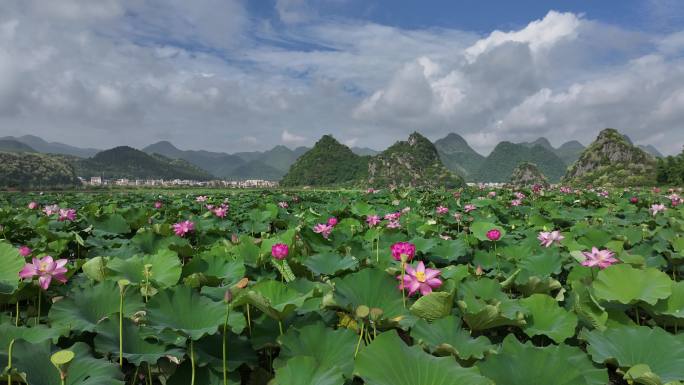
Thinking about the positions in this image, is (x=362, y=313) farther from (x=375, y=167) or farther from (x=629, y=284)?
(x=375, y=167)

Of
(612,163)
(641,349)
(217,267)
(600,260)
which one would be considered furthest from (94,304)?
(612,163)

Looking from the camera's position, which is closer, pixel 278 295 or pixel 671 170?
pixel 278 295

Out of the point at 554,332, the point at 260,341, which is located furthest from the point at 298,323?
the point at 554,332

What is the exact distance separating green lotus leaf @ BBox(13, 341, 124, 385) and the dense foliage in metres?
53.0

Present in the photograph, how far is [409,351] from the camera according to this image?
3.58ft

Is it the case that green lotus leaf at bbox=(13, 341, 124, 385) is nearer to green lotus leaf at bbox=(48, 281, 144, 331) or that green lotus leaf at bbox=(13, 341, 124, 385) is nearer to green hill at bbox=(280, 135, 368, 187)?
green lotus leaf at bbox=(48, 281, 144, 331)

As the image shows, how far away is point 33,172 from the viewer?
101188 millimetres

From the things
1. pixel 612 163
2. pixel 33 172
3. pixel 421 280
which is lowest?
pixel 33 172

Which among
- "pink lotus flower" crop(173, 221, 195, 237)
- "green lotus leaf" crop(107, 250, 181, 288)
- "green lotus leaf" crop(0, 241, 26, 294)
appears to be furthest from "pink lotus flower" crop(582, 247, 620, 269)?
"pink lotus flower" crop(173, 221, 195, 237)

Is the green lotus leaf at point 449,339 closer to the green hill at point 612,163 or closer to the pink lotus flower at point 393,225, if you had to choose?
the pink lotus flower at point 393,225

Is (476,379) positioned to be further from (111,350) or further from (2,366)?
(2,366)

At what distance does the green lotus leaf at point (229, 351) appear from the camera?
132 cm

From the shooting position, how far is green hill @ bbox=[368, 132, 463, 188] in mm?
106256

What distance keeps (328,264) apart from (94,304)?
1135 millimetres
